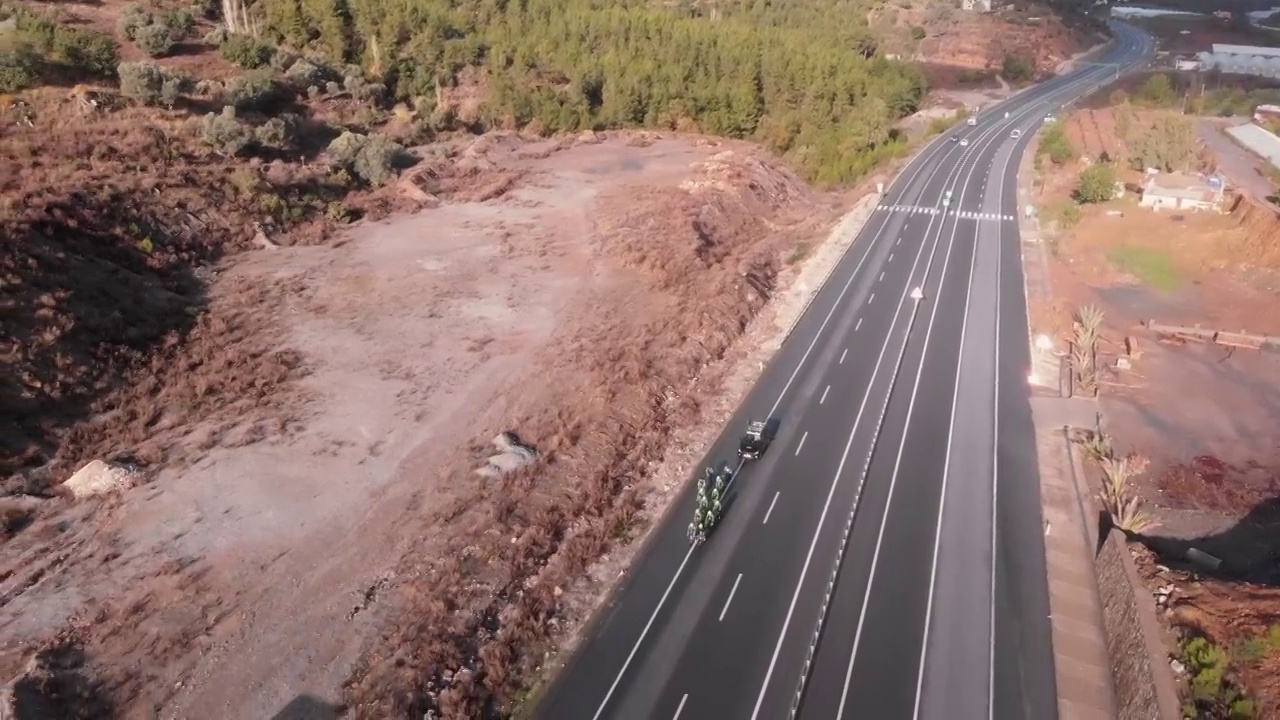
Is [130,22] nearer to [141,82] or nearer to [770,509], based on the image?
[141,82]

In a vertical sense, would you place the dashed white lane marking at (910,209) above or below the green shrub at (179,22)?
below

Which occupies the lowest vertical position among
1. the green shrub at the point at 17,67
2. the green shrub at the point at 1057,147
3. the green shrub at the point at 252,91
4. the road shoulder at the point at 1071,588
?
the road shoulder at the point at 1071,588

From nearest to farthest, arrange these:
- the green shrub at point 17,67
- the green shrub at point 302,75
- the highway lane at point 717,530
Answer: the highway lane at point 717,530
the green shrub at point 17,67
the green shrub at point 302,75

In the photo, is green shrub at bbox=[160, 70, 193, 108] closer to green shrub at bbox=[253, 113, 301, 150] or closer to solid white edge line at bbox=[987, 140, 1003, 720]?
green shrub at bbox=[253, 113, 301, 150]

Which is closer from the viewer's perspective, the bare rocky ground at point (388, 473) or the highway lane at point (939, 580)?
the highway lane at point (939, 580)

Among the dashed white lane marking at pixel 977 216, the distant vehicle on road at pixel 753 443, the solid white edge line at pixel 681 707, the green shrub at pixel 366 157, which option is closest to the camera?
the solid white edge line at pixel 681 707

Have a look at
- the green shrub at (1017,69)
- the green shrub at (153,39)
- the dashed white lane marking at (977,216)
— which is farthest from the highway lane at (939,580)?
the green shrub at (1017,69)

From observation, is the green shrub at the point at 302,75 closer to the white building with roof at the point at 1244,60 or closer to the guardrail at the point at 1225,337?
the guardrail at the point at 1225,337
